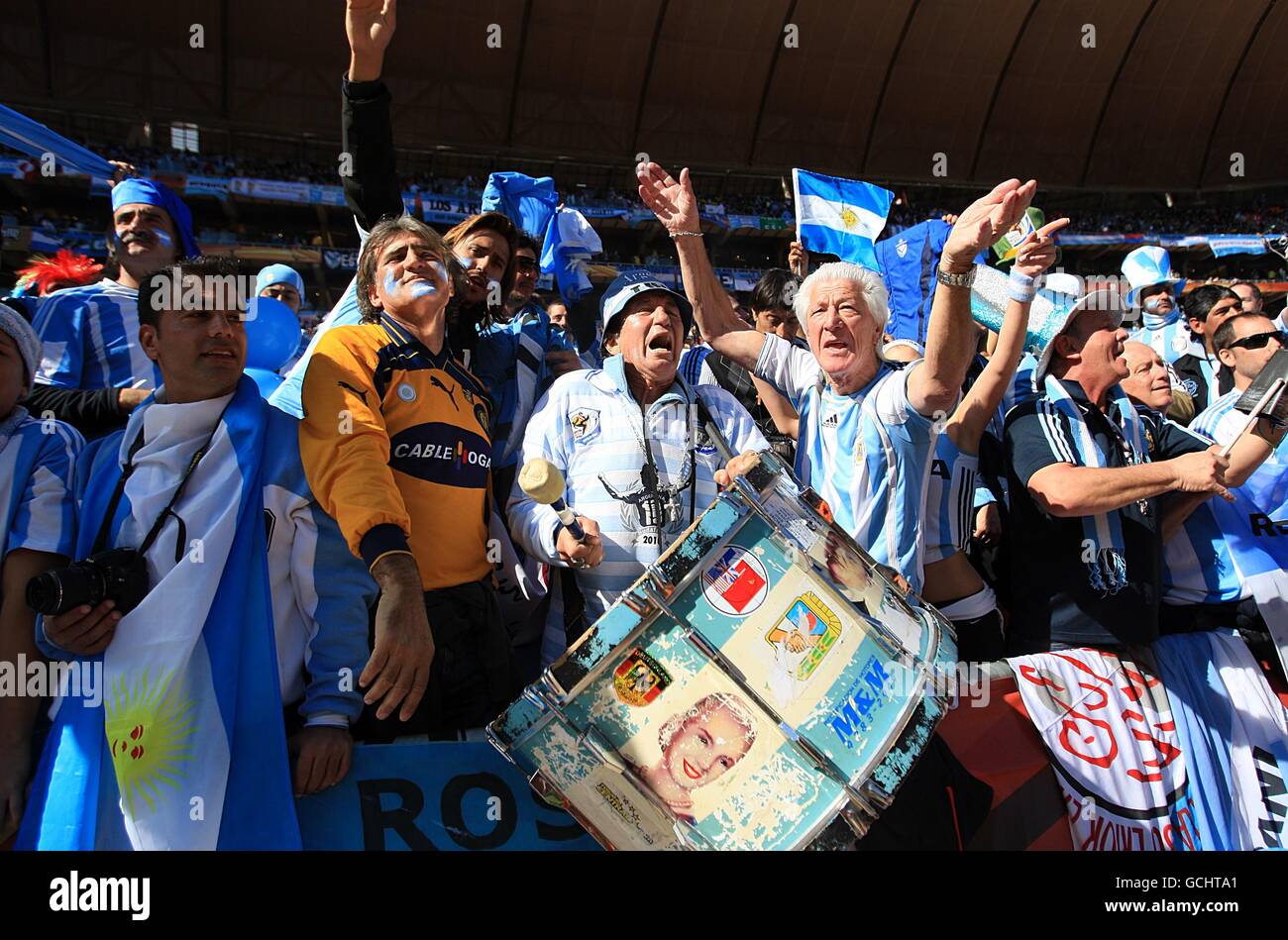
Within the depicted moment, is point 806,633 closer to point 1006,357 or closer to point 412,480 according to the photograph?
point 412,480

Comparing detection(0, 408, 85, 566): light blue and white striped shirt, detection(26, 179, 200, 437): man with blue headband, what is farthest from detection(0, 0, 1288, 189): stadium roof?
detection(0, 408, 85, 566): light blue and white striped shirt

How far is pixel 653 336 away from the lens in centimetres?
336

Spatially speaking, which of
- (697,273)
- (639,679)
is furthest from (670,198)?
(639,679)

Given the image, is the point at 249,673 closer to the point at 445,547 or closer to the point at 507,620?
the point at 445,547

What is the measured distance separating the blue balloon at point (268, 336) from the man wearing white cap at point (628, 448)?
116cm

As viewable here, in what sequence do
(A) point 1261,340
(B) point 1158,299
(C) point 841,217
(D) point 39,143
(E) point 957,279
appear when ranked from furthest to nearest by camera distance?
(B) point 1158,299 → (C) point 841,217 → (A) point 1261,340 → (D) point 39,143 → (E) point 957,279

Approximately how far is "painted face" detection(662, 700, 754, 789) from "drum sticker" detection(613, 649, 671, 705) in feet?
0.38

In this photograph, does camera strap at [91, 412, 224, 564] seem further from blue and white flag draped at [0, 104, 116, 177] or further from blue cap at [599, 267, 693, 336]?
blue and white flag draped at [0, 104, 116, 177]

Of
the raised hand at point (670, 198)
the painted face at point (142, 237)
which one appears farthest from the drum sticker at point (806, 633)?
the painted face at point (142, 237)

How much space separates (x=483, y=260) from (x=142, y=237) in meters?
1.55

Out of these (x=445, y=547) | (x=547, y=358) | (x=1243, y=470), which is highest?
(x=547, y=358)
